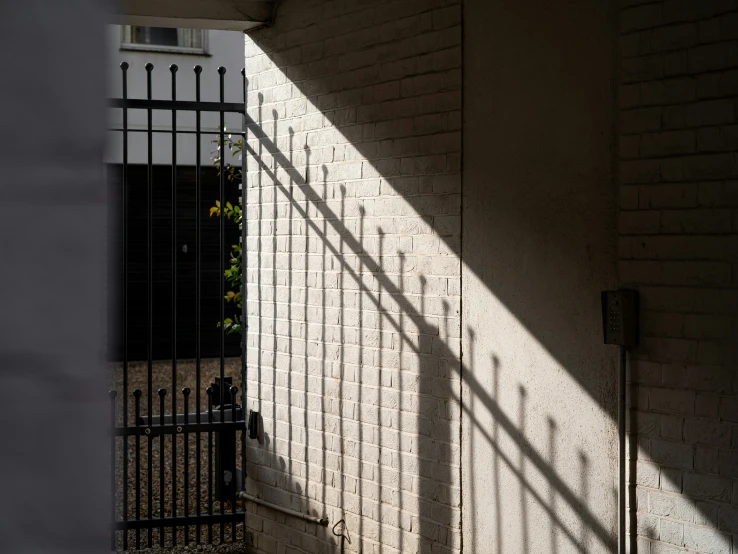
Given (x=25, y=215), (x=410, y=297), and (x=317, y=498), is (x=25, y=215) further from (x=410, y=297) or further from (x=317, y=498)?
(x=317, y=498)

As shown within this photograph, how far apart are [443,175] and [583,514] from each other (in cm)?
162

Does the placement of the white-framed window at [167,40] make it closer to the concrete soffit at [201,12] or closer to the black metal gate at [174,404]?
the black metal gate at [174,404]

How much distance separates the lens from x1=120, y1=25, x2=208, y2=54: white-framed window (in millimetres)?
12311

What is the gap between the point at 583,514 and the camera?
3.49 meters

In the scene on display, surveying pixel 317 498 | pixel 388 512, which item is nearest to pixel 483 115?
pixel 388 512

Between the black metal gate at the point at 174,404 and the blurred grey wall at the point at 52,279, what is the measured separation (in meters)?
0.35

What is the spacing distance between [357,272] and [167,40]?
909 centimetres

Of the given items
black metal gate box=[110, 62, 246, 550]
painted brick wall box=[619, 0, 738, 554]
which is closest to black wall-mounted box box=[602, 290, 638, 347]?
painted brick wall box=[619, 0, 738, 554]

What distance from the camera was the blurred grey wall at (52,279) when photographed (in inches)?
13.8

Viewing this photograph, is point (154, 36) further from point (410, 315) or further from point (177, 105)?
point (410, 315)

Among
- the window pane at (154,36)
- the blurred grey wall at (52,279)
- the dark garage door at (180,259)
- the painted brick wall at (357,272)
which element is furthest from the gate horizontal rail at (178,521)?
the window pane at (154,36)

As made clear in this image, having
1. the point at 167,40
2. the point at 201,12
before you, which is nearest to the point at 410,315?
the point at 201,12

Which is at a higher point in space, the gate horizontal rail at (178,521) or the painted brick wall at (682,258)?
the painted brick wall at (682,258)

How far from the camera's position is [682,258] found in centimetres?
312
